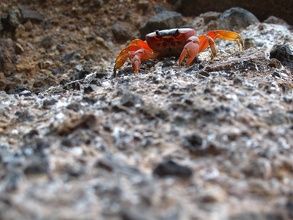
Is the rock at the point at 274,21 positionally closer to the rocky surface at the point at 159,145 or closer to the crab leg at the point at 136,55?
the rocky surface at the point at 159,145

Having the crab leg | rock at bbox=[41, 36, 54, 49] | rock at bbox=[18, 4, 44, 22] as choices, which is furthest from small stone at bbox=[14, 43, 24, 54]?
the crab leg

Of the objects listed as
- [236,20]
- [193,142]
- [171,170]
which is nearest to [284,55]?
[236,20]

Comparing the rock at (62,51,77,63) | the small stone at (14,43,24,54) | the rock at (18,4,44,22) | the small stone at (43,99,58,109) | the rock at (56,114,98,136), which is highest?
the rock at (18,4,44,22)

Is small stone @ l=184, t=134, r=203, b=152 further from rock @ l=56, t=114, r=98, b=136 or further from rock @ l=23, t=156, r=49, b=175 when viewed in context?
rock @ l=23, t=156, r=49, b=175

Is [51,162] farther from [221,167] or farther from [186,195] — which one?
[221,167]

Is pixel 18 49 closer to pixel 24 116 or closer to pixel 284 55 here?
pixel 24 116

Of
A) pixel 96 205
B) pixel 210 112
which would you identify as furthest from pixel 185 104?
pixel 96 205
